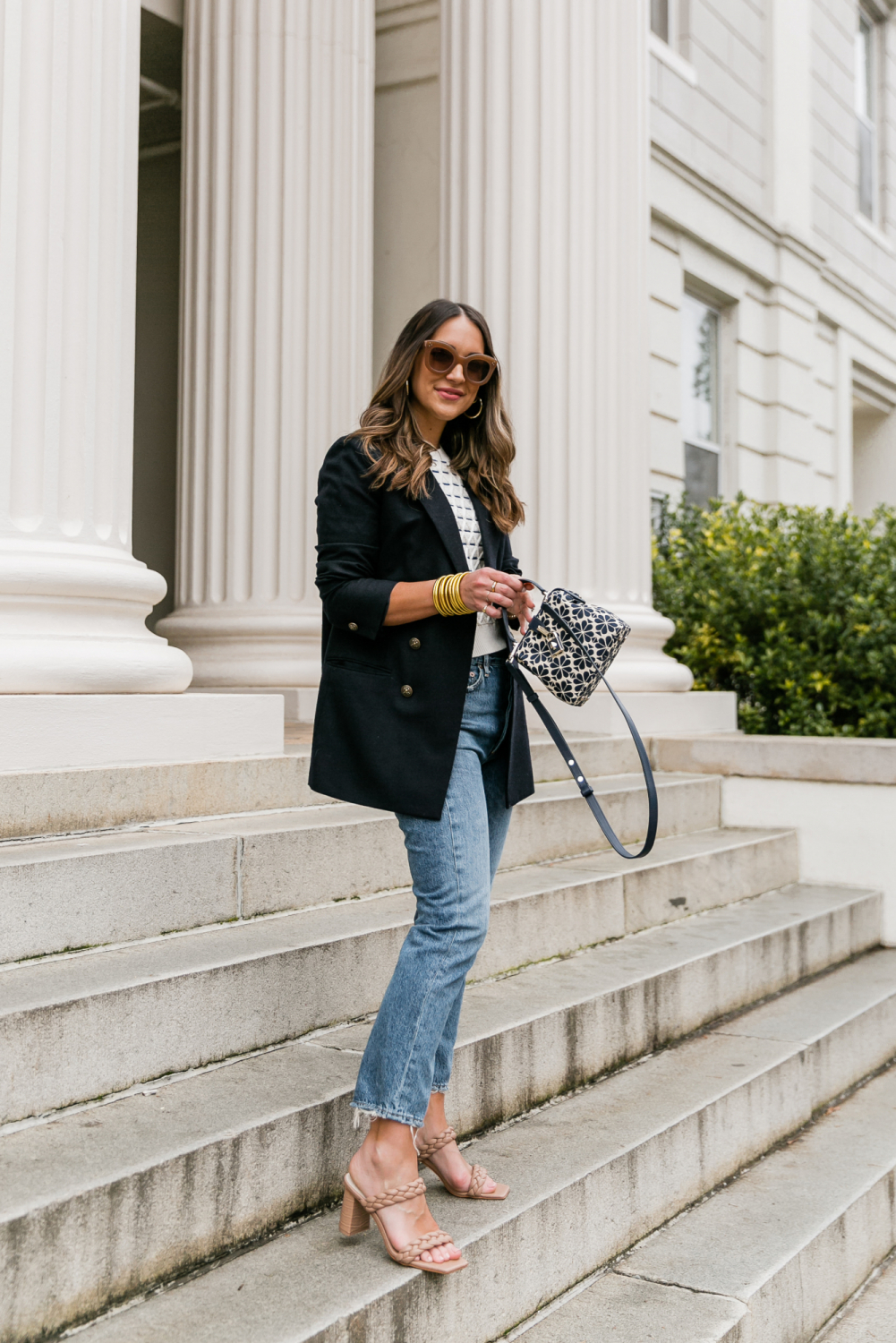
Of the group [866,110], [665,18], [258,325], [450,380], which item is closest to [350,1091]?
[450,380]

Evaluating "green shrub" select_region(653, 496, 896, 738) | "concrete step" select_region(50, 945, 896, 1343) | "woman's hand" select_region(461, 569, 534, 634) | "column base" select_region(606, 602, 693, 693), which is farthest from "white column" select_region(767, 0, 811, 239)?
"woman's hand" select_region(461, 569, 534, 634)

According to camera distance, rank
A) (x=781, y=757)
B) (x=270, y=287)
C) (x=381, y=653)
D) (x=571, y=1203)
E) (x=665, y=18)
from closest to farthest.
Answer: (x=381, y=653) < (x=571, y=1203) < (x=781, y=757) < (x=270, y=287) < (x=665, y=18)

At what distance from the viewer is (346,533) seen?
8.38ft

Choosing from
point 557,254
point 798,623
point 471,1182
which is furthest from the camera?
point 798,623

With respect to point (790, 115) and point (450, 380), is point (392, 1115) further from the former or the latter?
point (790, 115)

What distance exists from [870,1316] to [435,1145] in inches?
58.4

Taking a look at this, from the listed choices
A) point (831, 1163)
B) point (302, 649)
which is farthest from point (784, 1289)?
point (302, 649)

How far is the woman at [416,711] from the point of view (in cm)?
246

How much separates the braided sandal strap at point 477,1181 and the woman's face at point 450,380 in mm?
1644

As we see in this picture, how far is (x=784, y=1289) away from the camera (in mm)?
3004

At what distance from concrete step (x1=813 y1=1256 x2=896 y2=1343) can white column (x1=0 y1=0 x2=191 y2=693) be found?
8.93 ft

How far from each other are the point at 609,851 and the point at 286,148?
397 cm

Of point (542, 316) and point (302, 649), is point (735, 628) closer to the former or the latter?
point (542, 316)

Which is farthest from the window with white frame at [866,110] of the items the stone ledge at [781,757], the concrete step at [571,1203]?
the concrete step at [571,1203]
